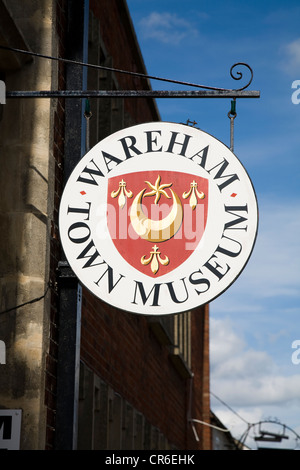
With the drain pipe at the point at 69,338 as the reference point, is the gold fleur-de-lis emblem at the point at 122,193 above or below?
above

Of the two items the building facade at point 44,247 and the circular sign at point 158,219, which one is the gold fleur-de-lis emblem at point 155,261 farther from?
the building facade at point 44,247

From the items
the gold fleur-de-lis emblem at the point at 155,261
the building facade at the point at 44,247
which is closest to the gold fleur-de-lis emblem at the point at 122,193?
the gold fleur-de-lis emblem at the point at 155,261

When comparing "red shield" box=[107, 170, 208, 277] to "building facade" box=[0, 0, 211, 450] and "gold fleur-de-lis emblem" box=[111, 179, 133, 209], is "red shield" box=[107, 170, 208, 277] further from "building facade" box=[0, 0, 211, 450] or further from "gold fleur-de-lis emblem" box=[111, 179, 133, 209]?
"building facade" box=[0, 0, 211, 450]

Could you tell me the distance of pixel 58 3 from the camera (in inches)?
307

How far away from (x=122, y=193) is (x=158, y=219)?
303 millimetres

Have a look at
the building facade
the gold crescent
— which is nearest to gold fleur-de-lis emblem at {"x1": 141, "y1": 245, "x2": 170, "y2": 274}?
the gold crescent

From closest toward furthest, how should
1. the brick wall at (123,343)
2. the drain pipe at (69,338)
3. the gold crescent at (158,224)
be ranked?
the gold crescent at (158,224) → the drain pipe at (69,338) → the brick wall at (123,343)

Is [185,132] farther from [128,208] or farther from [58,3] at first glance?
[58,3]

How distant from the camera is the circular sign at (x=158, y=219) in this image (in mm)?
5773

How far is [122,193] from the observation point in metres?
6.10

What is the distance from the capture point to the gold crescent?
6008mm

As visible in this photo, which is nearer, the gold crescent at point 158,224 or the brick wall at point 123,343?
the gold crescent at point 158,224
